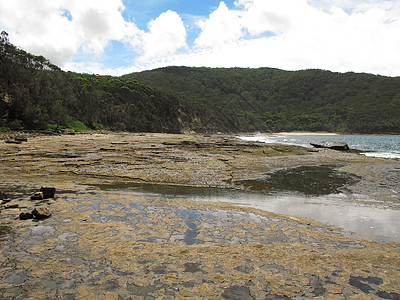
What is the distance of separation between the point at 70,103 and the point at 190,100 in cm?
6118

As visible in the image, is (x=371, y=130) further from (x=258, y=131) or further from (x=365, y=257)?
(x=365, y=257)

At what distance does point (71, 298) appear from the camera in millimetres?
3002

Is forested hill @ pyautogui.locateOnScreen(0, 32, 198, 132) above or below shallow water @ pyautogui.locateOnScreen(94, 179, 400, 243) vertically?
above

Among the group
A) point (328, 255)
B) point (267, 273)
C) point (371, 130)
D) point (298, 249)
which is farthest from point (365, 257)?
point (371, 130)

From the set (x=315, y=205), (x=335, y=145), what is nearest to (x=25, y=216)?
(x=315, y=205)

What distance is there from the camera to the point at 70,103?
5412 cm

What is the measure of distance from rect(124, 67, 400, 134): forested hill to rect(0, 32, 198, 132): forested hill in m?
19.2

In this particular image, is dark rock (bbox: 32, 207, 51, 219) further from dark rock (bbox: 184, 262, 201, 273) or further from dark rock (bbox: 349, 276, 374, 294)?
dark rock (bbox: 349, 276, 374, 294)

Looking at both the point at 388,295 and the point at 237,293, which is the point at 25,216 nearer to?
the point at 237,293

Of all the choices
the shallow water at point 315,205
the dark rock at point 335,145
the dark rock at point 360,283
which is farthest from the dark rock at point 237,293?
the dark rock at point 335,145

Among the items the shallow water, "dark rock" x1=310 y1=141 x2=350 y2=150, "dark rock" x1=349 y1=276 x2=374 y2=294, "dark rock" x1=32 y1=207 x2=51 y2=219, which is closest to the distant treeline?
the shallow water

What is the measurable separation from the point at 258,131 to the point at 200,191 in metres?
117

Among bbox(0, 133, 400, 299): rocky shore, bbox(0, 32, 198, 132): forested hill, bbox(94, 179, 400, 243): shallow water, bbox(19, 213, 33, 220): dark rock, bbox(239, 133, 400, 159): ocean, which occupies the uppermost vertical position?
bbox(0, 32, 198, 132): forested hill

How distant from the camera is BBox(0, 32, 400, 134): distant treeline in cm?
3972
